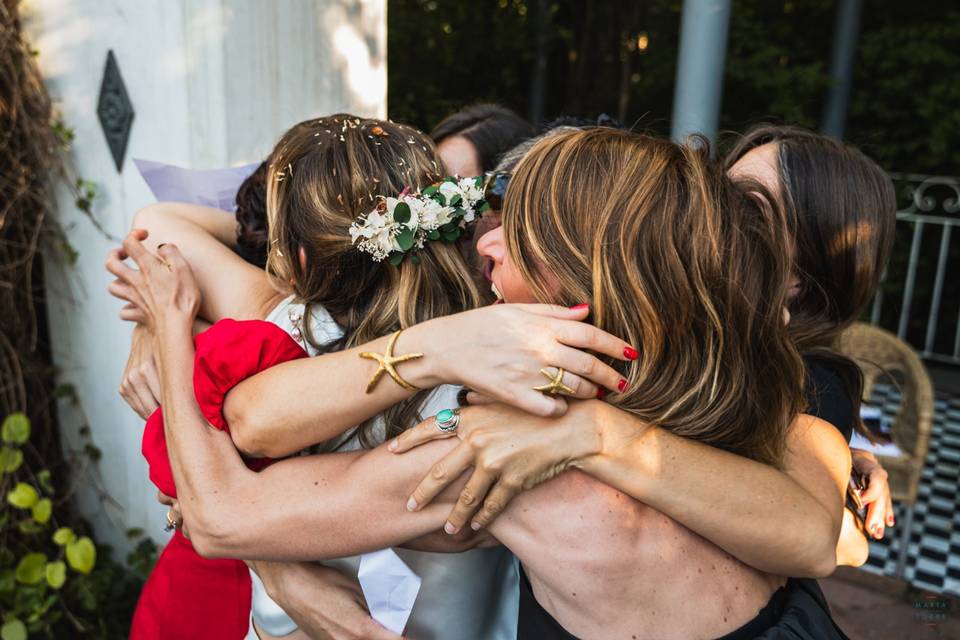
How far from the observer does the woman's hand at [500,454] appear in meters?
1.21

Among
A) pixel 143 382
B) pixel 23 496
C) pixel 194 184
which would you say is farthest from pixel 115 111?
pixel 23 496

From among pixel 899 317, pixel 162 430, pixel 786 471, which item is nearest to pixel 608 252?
pixel 786 471

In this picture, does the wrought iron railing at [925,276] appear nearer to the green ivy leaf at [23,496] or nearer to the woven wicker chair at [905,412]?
the woven wicker chair at [905,412]

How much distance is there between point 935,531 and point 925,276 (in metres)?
3.31

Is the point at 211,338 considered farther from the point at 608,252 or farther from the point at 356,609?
the point at 608,252

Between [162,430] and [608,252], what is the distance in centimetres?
103

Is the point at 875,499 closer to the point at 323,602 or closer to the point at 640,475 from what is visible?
the point at 640,475

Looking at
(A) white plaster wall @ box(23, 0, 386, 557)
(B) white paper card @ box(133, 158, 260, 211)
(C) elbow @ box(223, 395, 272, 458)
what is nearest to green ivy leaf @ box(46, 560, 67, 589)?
(A) white plaster wall @ box(23, 0, 386, 557)

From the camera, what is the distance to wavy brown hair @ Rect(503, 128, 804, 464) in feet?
3.95

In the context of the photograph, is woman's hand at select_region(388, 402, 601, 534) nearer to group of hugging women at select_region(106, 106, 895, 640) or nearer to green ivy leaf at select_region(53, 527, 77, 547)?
group of hugging women at select_region(106, 106, 895, 640)

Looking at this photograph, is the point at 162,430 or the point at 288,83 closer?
the point at 162,430

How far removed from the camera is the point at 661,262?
1.20m

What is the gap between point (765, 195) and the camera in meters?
1.49

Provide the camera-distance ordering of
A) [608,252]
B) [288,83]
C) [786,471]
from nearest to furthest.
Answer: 1. [608,252]
2. [786,471]
3. [288,83]
